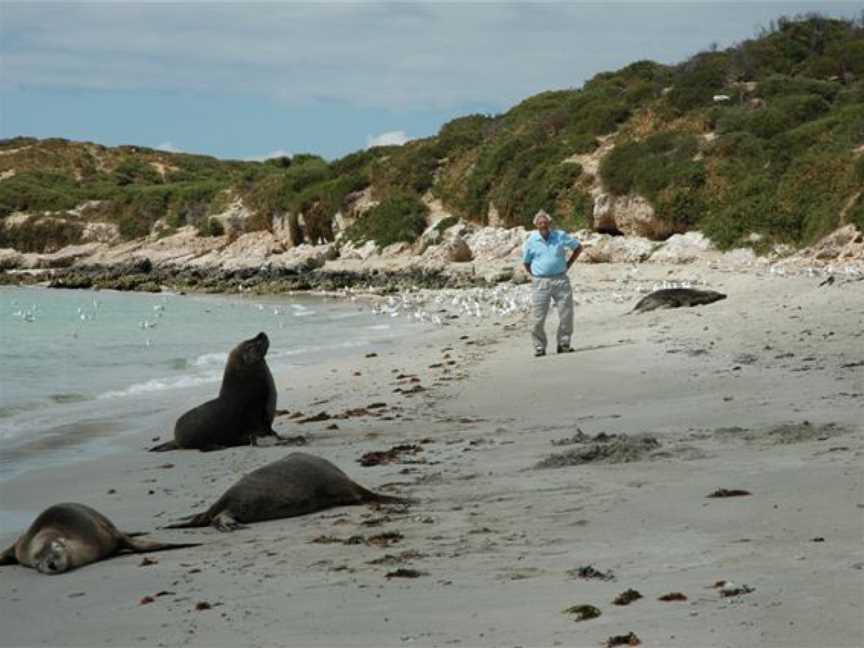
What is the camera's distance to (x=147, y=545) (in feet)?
21.8

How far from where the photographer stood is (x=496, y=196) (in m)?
42.4

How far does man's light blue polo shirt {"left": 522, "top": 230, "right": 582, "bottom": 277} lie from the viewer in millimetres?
15375

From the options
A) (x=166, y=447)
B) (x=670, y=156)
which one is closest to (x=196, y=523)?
(x=166, y=447)

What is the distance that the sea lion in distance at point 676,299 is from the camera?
19.3 metres

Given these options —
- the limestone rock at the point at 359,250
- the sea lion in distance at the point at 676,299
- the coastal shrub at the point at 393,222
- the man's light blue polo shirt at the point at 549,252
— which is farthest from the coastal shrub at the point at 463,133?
the man's light blue polo shirt at the point at 549,252

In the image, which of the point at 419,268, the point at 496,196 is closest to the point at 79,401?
the point at 419,268

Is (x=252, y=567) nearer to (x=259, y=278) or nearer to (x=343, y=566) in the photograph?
(x=343, y=566)

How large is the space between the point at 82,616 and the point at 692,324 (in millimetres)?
12486

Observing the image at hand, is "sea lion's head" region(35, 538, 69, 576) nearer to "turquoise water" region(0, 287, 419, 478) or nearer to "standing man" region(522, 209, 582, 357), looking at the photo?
"turquoise water" region(0, 287, 419, 478)

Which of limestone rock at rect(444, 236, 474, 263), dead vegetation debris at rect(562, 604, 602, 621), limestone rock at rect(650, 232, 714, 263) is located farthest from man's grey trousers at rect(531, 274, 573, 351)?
limestone rock at rect(444, 236, 474, 263)

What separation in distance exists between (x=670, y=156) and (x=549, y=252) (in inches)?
865

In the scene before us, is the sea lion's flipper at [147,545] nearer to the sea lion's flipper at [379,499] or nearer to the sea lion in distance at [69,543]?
the sea lion in distance at [69,543]

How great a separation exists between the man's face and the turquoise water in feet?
15.2

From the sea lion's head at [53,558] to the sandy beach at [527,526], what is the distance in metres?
0.09
